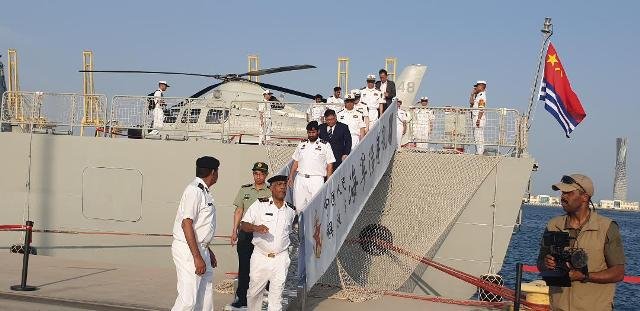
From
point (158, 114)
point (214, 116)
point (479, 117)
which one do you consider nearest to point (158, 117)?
point (158, 114)

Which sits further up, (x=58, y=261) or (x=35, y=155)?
(x=35, y=155)

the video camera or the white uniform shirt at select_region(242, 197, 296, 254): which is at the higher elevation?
the video camera

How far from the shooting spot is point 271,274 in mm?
7844

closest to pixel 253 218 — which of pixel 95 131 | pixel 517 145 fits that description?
pixel 517 145

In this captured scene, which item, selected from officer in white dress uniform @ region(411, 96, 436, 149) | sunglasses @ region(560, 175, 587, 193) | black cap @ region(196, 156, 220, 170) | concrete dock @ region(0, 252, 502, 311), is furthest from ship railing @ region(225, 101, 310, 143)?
sunglasses @ region(560, 175, 587, 193)

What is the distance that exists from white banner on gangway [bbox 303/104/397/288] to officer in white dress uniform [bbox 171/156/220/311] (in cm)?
187

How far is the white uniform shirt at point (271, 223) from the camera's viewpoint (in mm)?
7785

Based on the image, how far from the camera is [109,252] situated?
1608cm

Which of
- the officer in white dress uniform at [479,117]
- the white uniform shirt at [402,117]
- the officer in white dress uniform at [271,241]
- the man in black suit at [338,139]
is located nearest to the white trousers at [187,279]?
the officer in white dress uniform at [271,241]

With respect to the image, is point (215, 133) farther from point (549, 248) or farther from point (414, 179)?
point (549, 248)

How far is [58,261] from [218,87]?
7.61 m

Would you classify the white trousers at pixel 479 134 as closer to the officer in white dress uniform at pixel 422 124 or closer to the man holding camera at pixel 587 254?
the officer in white dress uniform at pixel 422 124

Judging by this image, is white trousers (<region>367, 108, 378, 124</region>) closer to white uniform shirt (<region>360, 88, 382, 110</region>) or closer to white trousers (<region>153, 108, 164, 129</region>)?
white uniform shirt (<region>360, 88, 382, 110</region>)

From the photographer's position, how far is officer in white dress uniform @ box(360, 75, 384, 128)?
583 inches
